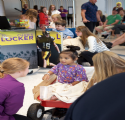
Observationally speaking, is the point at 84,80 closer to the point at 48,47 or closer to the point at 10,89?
the point at 10,89

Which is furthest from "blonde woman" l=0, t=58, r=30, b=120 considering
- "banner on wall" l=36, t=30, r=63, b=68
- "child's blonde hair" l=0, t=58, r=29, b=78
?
"banner on wall" l=36, t=30, r=63, b=68

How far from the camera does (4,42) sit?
11.3ft

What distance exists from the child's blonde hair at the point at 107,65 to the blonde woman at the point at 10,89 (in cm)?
67

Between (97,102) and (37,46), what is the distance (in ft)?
10.4

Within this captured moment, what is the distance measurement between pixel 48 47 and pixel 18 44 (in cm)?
62

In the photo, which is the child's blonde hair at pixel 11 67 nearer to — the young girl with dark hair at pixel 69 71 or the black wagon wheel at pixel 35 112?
the black wagon wheel at pixel 35 112

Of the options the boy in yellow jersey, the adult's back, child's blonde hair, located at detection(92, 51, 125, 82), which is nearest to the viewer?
the adult's back

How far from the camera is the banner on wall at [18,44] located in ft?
11.2

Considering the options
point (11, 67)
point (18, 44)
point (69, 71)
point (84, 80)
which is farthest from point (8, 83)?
point (18, 44)

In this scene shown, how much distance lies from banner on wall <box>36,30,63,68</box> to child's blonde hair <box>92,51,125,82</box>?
207 cm

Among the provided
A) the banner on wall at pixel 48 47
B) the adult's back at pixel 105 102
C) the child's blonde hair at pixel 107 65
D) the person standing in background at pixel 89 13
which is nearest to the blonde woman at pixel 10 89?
the child's blonde hair at pixel 107 65

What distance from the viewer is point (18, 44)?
138 inches

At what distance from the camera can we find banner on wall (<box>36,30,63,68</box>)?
11.4 feet

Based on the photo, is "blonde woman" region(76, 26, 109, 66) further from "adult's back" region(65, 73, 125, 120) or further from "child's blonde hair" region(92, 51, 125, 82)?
"adult's back" region(65, 73, 125, 120)
